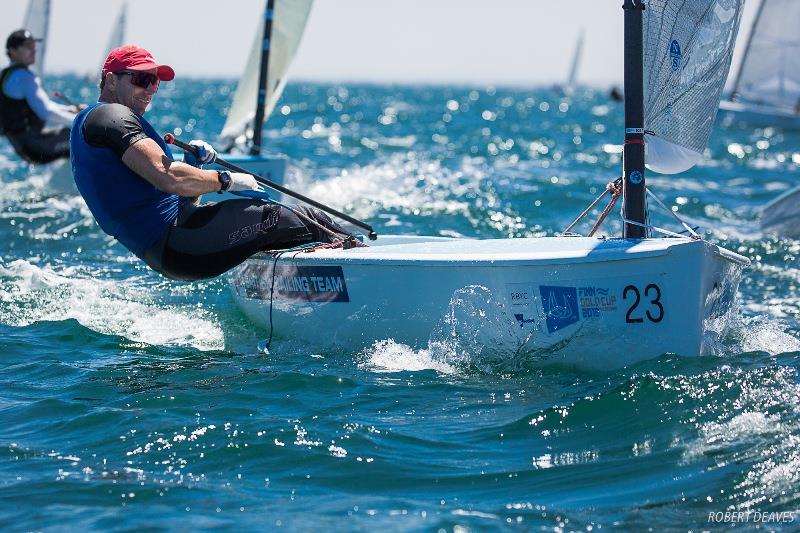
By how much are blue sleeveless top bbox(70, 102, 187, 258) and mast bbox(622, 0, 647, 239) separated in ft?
7.53

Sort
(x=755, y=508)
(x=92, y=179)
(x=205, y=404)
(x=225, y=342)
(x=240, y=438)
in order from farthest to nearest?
1. (x=225, y=342)
2. (x=92, y=179)
3. (x=205, y=404)
4. (x=240, y=438)
5. (x=755, y=508)

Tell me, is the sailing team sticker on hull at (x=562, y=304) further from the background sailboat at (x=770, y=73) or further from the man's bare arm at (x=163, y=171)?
the background sailboat at (x=770, y=73)

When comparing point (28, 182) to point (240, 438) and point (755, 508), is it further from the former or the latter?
point (755, 508)

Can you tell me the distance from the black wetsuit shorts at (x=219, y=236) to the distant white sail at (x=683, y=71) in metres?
2.01

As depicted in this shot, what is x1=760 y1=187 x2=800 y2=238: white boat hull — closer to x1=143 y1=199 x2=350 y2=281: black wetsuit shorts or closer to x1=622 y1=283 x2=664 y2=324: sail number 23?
x1=622 y1=283 x2=664 y2=324: sail number 23

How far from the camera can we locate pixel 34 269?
8.16m

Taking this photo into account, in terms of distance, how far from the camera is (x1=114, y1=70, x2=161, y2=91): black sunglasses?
5.67 m

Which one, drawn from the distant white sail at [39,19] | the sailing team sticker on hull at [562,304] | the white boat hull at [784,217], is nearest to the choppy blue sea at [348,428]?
the sailing team sticker on hull at [562,304]

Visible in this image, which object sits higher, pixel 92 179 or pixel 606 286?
pixel 92 179

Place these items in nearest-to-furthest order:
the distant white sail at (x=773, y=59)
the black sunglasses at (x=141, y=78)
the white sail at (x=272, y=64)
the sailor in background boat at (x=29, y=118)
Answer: the black sunglasses at (x=141, y=78)
the sailor in background boat at (x=29, y=118)
the white sail at (x=272, y=64)
the distant white sail at (x=773, y=59)

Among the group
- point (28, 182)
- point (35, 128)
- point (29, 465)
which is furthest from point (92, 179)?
point (28, 182)

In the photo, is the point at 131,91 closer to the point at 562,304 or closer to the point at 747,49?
the point at 562,304

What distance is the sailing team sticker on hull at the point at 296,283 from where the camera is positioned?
19.8ft

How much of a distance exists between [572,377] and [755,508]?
1583 millimetres
